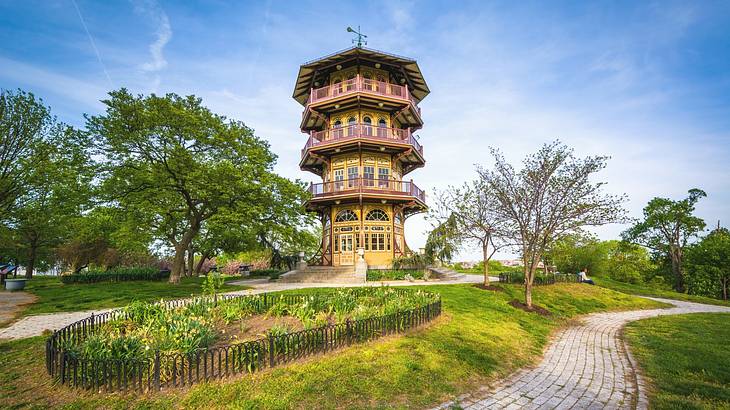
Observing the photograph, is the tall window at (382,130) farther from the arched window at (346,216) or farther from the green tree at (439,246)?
the green tree at (439,246)

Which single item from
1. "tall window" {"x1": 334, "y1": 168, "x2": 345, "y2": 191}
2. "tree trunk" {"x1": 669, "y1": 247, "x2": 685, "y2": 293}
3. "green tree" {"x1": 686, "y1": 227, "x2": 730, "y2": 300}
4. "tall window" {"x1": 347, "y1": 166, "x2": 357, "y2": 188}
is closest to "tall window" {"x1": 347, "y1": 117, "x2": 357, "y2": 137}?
"tall window" {"x1": 347, "y1": 166, "x2": 357, "y2": 188}

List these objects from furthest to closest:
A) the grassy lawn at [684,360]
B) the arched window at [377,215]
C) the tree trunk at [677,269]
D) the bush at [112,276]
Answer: the tree trunk at [677,269] → the arched window at [377,215] → the bush at [112,276] → the grassy lawn at [684,360]

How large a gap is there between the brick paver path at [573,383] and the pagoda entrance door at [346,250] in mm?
17015

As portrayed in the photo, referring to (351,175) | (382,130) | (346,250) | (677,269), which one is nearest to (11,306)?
(346,250)

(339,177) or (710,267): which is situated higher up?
(339,177)

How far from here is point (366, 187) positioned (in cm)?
2486

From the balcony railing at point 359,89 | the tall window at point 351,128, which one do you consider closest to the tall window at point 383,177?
the tall window at point 351,128

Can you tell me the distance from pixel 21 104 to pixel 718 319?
39.2 m

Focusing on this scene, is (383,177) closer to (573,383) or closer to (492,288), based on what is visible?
(492,288)

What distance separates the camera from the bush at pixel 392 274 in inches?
866

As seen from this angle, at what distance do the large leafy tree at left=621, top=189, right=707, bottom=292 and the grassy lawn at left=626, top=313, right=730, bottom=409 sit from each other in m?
29.9

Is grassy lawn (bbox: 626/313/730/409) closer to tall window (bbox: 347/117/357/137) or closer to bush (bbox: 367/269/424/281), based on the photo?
bush (bbox: 367/269/424/281)

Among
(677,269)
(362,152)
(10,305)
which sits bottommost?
(677,269)

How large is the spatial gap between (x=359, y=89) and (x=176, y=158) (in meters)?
13.7
